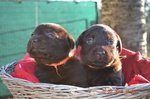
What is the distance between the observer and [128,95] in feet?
4.68

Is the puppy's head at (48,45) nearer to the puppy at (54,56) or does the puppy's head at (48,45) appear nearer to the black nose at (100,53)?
the puppy at (54,56)

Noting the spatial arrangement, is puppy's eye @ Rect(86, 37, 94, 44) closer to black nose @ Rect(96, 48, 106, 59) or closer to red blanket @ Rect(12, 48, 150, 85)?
black nose @ Rect(96, 48, 106, 59)

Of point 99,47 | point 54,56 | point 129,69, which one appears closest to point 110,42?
point 99,47

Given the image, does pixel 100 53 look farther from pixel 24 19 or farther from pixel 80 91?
pixel 24 19

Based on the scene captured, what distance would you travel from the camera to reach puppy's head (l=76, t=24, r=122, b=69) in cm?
148

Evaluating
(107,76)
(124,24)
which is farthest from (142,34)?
(107,76)

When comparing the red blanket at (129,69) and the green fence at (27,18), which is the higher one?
the red blanket at (129,69)

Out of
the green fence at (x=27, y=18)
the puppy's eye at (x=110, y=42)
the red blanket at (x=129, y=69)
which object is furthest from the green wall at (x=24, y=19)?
the puppy's eye at (x=110, y=42)

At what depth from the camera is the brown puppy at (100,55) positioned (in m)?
1.49

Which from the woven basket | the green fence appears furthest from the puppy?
the green fence

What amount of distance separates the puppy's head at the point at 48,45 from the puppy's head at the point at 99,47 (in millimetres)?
71

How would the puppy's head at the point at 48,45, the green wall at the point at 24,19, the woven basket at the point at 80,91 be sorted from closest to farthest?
the woven basket at the point at 80,91 < the puppy's head at the point at 48,45 < the green wall at the point at 24,19

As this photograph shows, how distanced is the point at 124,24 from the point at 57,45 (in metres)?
1.68

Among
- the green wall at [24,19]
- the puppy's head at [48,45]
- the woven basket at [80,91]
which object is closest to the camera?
the woven basket at [80,91]
